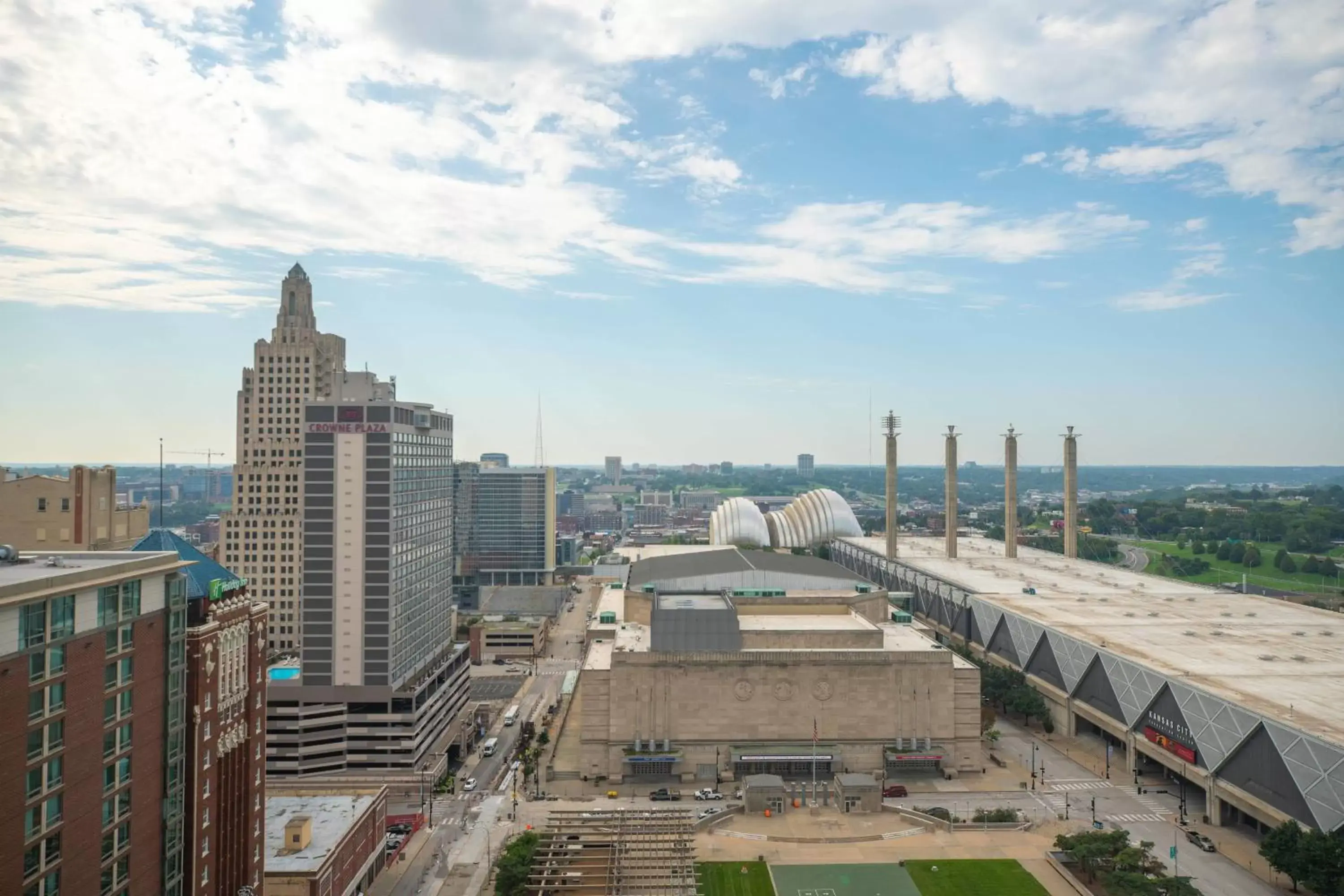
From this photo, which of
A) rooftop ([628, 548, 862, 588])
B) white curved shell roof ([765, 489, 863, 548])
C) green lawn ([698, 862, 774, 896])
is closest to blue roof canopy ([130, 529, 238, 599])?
green lawn ([698, 862, 774, 896])

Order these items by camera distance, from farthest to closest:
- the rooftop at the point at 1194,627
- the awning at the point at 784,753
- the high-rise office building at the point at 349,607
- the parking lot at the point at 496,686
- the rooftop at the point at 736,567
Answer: the rooftop at the point at 736,567 → the parking lot at the point at 496,686 → the awning at the point at 784,753 → the high-rise office building at the point at 349,607 → the rooftop at the point at 1194,627

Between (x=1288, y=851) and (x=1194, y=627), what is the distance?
140 ft

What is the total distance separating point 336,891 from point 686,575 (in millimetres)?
58713

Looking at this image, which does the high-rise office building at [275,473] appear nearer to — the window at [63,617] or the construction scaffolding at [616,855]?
the construction scaffolding at [616,855]

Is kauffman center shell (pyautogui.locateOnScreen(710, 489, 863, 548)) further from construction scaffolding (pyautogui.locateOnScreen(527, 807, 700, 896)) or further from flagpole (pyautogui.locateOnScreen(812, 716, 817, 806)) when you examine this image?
construction scaffolding (pyautogui.locateOnScreen(527, 807, 700, 896))

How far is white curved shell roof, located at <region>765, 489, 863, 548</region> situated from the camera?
17788 centimetres

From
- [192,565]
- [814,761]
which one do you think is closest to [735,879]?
[814,761]

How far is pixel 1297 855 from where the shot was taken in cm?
4809

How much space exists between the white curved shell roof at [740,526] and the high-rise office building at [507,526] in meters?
34.1

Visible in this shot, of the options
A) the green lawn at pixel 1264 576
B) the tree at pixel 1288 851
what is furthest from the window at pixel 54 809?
the green lawn at pixel 1264 576

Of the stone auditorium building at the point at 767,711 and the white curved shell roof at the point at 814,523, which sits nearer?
the stone auditorium building at the point at 767,711

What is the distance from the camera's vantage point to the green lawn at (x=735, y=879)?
171 ft

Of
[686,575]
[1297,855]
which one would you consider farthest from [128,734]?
[686,575]

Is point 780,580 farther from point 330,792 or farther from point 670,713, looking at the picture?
point 330,792
